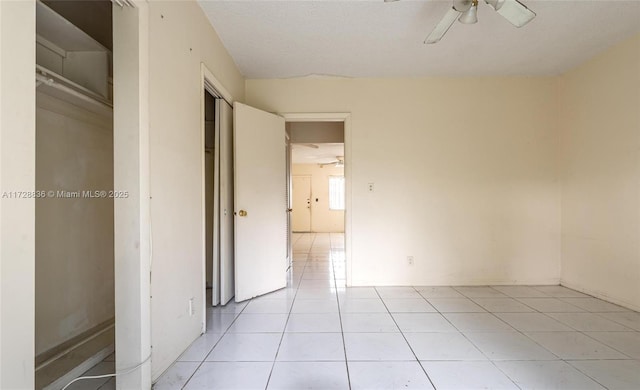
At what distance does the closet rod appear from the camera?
138cm

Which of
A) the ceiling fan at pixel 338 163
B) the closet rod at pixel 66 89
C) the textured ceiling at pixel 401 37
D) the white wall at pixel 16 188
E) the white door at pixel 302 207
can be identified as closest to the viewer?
the white wall at pixel 16 188

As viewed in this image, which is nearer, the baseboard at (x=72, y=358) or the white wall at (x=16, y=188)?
the white wall at (x=16, y=188)

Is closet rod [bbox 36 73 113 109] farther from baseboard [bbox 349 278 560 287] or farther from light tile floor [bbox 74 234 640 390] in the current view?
baseboard [bbox 349 278 560 287]

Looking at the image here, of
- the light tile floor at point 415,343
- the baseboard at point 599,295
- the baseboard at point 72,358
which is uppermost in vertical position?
the baseboard at point 72,358

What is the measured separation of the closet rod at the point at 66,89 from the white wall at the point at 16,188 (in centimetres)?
66

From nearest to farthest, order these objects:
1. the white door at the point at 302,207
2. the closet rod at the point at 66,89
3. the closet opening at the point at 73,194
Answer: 1. the closet rod at the point at 66,89
2. the closet opening at the point at 73,194
3. the white door at the point at 302,207

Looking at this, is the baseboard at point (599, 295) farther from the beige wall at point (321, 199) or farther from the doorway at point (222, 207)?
the beige wall at point (321, 199)

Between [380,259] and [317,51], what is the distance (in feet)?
8.00

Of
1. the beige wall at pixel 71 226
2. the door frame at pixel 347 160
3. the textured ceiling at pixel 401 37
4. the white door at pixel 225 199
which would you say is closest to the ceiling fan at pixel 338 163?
the door frame at pixel 347 160

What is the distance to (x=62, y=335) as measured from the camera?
5.78 ft

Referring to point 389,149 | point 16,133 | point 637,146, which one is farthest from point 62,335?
point 637,146

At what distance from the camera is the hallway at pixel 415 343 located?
5.09ft

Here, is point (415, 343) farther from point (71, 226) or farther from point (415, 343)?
point (71, 226)

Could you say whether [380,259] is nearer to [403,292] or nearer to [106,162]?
[403,292]
